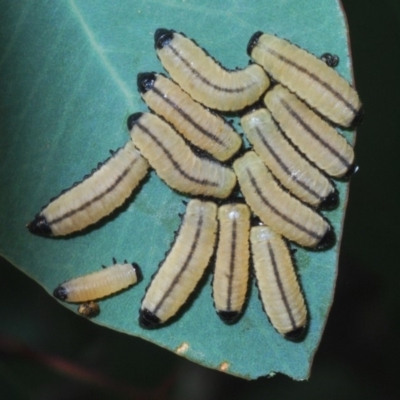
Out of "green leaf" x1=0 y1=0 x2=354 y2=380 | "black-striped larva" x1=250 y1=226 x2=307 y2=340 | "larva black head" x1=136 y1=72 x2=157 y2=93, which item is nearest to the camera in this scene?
"green leaf" x1=0 y1=0 x2=354 y2=380

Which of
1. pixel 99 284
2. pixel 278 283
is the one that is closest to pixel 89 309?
pixel 99 284

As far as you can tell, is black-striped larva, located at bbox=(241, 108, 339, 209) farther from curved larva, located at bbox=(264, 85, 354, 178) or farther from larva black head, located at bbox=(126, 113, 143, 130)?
larva black head, located at bbox=(126, 113, 143, 130)

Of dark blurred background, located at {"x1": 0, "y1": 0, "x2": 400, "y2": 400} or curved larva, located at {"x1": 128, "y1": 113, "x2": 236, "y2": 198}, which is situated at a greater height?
curved larva, located at {"x1": 128, "y1": 113, "x2": 236, "y2": 198}

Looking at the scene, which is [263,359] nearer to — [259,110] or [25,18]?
[259,110]

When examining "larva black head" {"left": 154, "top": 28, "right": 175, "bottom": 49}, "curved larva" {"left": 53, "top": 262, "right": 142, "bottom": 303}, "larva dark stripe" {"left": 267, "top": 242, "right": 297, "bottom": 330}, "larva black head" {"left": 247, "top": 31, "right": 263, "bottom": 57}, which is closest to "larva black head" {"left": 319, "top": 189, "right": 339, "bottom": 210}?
"larva dark stripe" {"left": 267, "top": 242, "right": 297, "bottom": 330}

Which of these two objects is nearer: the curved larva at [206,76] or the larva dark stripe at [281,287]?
the curved larva at [206,76]

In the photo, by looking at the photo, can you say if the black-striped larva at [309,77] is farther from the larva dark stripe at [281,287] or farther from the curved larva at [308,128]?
the larva dark stripe at [281,287]

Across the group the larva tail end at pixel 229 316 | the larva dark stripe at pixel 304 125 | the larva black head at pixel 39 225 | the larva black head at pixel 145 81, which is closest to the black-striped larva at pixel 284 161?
the larva dark stripe at pixel 304 125
